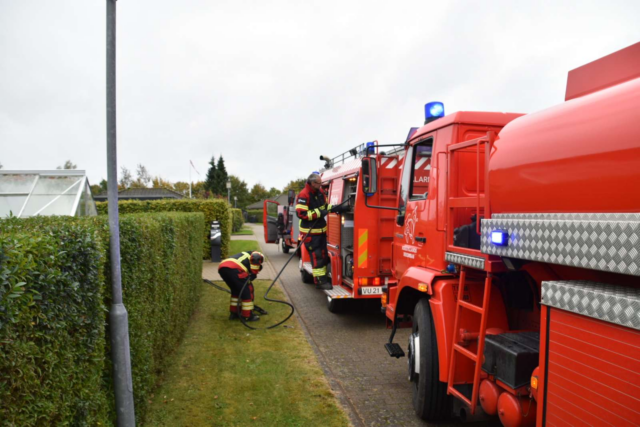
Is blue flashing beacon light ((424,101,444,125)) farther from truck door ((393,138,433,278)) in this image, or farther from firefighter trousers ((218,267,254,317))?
firefighter trousers ((218,267,254,317))

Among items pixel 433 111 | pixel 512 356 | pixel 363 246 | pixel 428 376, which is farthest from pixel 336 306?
pixel 512 356

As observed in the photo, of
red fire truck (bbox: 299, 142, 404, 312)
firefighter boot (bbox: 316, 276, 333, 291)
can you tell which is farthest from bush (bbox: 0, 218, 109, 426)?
firefighter boot (bbox: 316, 276, 333, 291)

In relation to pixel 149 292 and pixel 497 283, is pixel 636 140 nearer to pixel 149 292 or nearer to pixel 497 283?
pixel 497 283

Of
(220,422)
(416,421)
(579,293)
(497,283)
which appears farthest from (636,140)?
(220,422)

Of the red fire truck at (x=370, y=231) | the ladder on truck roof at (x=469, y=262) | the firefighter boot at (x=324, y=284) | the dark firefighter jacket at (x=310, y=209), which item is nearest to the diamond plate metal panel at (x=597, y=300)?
the ladder on truck roof at (x=469, y=262)

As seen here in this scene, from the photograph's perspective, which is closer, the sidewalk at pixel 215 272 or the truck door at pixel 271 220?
the sidewalk at pixel 215 272

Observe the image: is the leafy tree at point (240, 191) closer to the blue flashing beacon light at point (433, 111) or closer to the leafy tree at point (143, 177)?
the leafy tree at point (143, 177)

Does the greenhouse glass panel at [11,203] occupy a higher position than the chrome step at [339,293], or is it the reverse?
the greenhouse glass panel at [11,203]

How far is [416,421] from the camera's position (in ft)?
13.5

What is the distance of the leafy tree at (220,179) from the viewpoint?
67.4 meters

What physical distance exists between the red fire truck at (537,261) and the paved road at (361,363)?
478 millimetres

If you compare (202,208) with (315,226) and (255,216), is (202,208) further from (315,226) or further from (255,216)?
(255,216)

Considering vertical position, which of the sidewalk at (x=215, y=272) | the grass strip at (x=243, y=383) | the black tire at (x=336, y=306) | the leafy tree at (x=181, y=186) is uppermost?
the leafy tree at (x=181, y=186)

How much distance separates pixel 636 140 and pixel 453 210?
5.89ft
